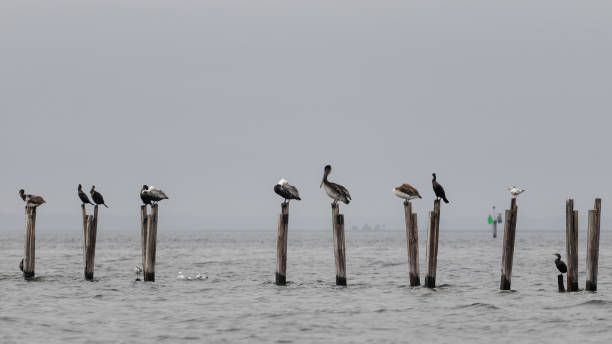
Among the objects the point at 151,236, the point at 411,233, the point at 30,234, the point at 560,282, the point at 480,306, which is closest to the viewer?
the point at 411,233

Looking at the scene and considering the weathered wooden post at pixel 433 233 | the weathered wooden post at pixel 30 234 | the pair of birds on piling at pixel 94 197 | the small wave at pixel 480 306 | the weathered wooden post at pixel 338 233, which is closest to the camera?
the weathered wooden post at pixel 433 233

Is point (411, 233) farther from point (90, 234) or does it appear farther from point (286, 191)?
point (90, 234)

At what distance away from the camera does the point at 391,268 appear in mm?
51938

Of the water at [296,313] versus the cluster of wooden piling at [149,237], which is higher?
the cluster of wooden piling at [149,237]

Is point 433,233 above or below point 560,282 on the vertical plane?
above

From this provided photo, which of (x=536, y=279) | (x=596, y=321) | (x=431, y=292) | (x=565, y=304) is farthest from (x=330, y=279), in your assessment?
(x=596, y=321)

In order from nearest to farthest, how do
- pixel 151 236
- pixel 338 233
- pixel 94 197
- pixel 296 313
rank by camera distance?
pixel 296 313
pixel 338 233
pixel 151 236
pixel 94 197

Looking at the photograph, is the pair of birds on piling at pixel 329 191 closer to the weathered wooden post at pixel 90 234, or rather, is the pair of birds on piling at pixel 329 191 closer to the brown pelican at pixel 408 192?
the brown pelican at pixel 408 192

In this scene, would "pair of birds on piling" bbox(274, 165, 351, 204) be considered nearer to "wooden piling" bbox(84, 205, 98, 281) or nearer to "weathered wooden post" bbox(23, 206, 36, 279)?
"wooden piling" bbox(84, 205, 98, 281)

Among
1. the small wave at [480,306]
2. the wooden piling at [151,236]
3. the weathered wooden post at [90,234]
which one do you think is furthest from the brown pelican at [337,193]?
the weathered wooden post at [90,234]

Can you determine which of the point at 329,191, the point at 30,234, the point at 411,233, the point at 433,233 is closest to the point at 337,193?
the point at 329,191

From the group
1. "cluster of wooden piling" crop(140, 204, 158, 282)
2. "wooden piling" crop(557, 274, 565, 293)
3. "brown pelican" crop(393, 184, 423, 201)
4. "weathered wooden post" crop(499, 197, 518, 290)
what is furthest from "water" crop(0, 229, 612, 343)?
"brown pelican" crop(393, 184, 423, 201)

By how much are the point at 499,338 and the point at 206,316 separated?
26.7ft

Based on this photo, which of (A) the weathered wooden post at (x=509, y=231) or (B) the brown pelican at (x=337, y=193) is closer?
(A) the weathered wooden post at (x=509, y=231)
